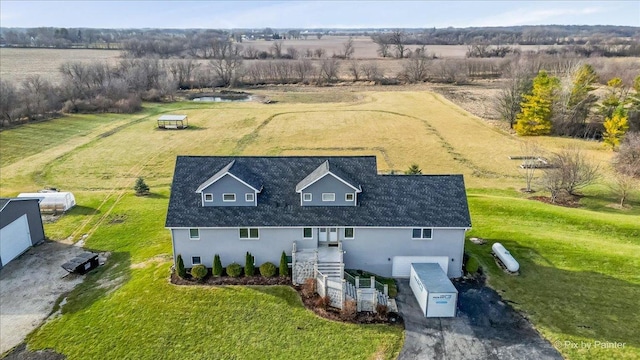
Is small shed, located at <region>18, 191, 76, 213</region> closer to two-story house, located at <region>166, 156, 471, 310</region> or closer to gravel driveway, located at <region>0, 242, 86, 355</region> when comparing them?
gravel driveway, located at <region>0, 242, 86, 355</region>

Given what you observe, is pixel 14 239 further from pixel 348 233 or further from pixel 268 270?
pixel 348 233

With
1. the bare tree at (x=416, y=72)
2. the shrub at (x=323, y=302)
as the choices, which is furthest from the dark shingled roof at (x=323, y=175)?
the bare tree at (x=416, y=72)

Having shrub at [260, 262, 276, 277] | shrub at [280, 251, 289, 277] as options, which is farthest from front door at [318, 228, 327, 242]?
shrub at [260, 262, 276, 277]

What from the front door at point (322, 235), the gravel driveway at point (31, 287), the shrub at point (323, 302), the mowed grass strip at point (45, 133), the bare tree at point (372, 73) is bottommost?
the gravel driveway at point (31, 287)

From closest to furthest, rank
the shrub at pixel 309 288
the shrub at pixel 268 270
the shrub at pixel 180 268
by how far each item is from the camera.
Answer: the shrub at pixel 309 288 → the shrub at pixel 180 268 → the shrub at pixel 268 270

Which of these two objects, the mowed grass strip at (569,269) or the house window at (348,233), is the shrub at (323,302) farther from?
the mowed grass strip at (569,269)

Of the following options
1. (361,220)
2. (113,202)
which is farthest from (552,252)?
(113,202)

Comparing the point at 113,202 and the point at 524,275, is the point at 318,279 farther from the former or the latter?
the point at 113,202
